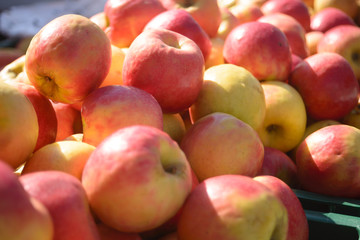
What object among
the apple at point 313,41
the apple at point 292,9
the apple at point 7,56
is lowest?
the apple at point 7,56

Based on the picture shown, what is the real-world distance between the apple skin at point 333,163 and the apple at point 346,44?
2.56 feet

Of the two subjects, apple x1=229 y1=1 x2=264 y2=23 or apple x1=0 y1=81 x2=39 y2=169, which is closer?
apple x1=0 y1=81 x2=39 y2=169

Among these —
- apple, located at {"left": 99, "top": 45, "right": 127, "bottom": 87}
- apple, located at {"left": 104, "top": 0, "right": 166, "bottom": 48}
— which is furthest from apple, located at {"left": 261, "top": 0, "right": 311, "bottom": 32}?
apple, located at {"left": 99, "top": 45, "right": 127, "bottom": 87}

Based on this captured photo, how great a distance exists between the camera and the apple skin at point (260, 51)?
1.36 metres

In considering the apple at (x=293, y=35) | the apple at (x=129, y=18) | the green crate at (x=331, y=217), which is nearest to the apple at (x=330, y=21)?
the apple at (x=293, y=35)

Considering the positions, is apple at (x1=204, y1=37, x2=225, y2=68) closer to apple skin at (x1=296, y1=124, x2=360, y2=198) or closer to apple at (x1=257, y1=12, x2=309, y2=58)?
apple at (x1=257, y1=12, x2=309, y2=58)

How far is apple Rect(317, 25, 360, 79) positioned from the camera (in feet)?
5.80

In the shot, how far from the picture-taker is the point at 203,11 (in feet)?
5.38

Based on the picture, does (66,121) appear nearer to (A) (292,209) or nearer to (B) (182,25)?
(B) (182,25)

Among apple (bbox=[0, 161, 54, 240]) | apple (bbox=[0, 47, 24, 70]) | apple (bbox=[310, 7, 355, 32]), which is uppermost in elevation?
apple (bbox=[0, 161, 54, 240])

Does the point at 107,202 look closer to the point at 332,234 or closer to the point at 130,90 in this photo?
the point at 130,90

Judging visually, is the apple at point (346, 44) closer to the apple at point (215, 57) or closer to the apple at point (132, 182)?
the apple at point (215, 57)

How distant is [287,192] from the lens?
2.76 ft

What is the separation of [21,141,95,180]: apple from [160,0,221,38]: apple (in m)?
0.95
